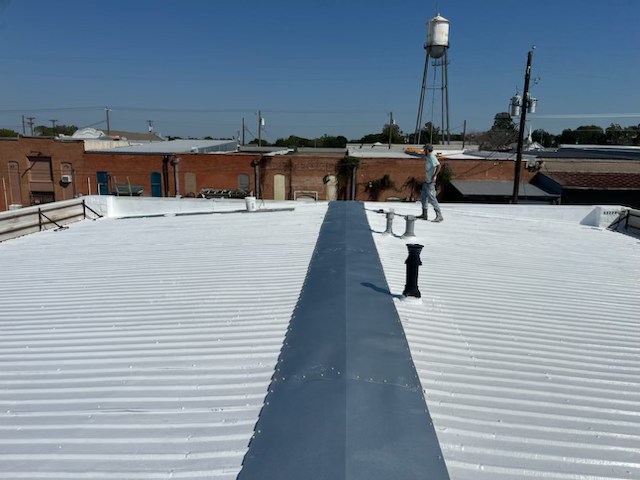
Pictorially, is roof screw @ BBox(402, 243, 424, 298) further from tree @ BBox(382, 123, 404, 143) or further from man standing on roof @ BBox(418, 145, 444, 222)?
tree @ BBox(382, 123, 404, 143)

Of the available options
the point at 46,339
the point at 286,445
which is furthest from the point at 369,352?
the point at 46,339

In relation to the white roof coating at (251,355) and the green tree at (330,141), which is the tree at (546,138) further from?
the white roof coating at (251,355)

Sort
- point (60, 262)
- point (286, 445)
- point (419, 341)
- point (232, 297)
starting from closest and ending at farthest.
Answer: point (286, 445)
point (419, 341)
point (232, 297)
point (60, 262)

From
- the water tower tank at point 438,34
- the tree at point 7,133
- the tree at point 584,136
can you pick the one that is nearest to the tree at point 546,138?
the tree at point 584,136

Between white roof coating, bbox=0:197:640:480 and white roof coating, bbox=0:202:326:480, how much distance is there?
14mm

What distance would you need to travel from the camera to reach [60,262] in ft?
23.4

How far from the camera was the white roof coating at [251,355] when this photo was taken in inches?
99.2

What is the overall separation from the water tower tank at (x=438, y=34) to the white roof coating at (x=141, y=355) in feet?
107

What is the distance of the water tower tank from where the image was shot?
34.8 meters

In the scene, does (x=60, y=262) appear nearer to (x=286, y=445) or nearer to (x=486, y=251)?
(x=286, y=445)

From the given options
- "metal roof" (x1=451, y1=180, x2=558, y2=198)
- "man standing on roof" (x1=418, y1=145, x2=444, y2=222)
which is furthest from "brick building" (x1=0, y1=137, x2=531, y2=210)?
"man standing on roof" (x1=418, y1=145, x2=444, y2=222)

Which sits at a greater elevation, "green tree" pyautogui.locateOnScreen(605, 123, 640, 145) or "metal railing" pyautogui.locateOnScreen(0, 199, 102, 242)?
"green tree" pyautogui.locateOnScreen(605, 123, 640, 145)

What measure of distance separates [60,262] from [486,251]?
6661 mm

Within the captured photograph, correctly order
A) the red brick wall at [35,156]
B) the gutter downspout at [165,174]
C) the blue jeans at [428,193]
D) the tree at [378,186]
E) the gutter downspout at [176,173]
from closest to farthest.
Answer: the blue jeans at [428,193]
the tree at [378,186]
the gutter downspout at [176,173]
the gutter downspout at [165,174]
the red brick wall at [35,156]
